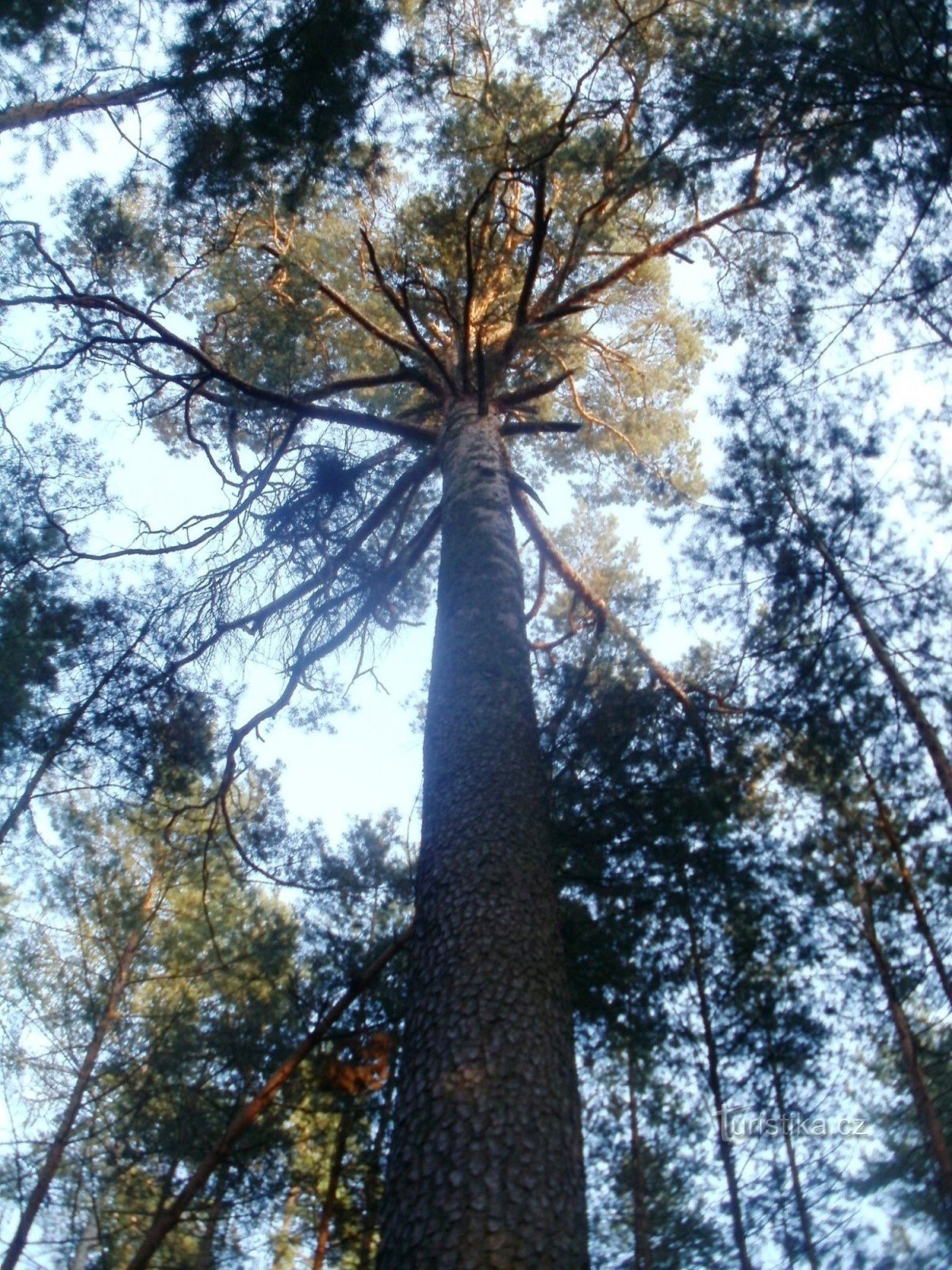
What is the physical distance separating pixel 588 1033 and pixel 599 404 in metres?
6.99

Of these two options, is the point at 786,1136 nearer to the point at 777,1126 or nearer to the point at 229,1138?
the point at 777,1126

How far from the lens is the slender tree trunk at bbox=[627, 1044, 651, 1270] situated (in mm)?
4121

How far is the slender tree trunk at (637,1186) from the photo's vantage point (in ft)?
13.5

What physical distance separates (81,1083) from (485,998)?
5.05 metres

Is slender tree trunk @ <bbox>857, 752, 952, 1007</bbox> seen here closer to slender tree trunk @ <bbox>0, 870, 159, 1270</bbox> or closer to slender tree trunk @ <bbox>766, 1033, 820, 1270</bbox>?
slender tree trunk @ <bbox>766, 1033, 820, 1270</bbox>

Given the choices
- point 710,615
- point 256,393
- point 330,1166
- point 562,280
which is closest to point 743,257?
point 562,280

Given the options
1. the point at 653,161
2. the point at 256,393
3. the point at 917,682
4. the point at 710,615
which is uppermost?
the point at 653,161

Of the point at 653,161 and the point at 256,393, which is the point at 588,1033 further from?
the point at 653,161

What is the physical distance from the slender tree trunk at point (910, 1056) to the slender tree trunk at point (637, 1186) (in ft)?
4.21

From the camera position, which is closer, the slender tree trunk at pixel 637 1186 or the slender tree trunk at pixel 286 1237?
the slender tree trunk at pixel 637 1186

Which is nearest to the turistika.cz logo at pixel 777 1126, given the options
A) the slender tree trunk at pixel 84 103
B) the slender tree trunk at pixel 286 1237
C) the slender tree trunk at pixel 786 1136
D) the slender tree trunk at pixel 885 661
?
the slender tree trunk at pixel 786 1136

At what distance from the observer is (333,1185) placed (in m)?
4.73

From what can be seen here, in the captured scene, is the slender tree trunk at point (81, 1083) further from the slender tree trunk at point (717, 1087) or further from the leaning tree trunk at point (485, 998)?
the slender tree trunk at point (717, 1087)

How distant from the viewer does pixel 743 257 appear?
23.9 feet
